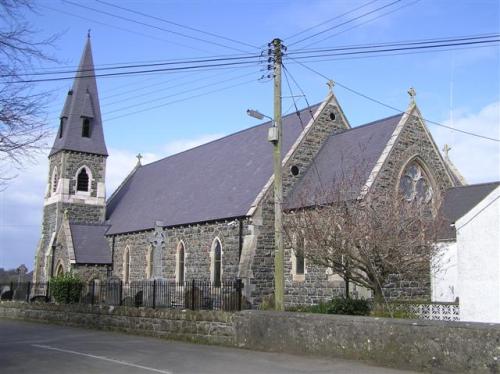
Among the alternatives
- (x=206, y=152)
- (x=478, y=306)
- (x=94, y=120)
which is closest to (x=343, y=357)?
(x=478, y=306)

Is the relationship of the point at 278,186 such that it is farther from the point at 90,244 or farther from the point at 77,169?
the point at 77,169

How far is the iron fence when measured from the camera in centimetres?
1719

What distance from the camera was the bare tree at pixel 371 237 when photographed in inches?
600

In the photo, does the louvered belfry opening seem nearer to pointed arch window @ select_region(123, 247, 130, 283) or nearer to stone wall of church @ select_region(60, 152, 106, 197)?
stone wall of church @ select_region(60, 152, 106, 197)

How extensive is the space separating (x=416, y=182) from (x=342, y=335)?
12602 mm

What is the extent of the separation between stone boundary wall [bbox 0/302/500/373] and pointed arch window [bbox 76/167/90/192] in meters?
20.0

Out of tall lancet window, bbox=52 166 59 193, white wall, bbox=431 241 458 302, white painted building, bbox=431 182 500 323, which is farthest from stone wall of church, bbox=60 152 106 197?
white painted building, bbox=431 182 500 323

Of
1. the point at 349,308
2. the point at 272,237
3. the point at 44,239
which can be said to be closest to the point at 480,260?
the point at 349,308

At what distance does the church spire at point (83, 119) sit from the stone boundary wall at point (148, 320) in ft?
50.6

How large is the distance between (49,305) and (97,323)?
462cm

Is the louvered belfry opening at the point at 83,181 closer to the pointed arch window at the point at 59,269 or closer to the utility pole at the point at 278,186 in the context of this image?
the pointed arch window at the point at 59,269

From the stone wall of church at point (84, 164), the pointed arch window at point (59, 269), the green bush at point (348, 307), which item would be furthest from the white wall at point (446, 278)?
the stone wall of church at point (84, 164)

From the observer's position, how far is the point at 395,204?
16062 millimetres

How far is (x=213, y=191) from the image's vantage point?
94.4 ft
